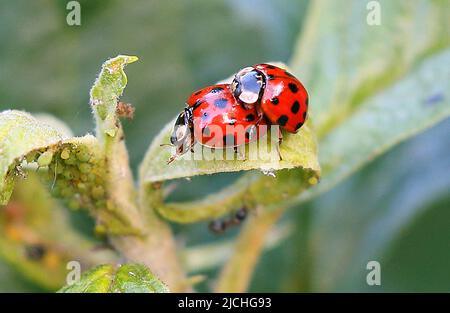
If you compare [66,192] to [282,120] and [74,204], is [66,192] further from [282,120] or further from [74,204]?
[282,120]

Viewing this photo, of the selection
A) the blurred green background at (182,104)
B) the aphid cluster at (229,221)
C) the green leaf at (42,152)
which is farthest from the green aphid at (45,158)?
the blurred green background at (182,104)

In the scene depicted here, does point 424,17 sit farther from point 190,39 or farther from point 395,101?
point 190,39

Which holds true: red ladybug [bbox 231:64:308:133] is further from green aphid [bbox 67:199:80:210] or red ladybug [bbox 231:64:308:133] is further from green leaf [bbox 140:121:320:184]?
green aphid [bbox 67:199:80:210]

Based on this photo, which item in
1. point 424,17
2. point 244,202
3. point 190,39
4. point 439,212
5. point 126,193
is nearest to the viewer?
point 126,193

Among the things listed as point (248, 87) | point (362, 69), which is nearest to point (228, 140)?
point (248, 87)

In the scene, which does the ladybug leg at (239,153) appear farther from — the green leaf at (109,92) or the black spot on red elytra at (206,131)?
the green leaf at (109,92)

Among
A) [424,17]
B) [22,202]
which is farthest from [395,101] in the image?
[22,202]
